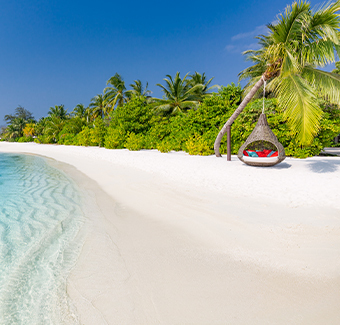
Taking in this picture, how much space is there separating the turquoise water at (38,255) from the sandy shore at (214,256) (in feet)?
0.59

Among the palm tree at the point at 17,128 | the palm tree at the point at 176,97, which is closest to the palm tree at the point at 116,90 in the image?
the palm tree at the point at 176,97

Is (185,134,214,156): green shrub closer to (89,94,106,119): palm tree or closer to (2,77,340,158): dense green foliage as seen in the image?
(2,77,340,158): dense green foliage

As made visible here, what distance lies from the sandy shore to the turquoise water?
0.18m

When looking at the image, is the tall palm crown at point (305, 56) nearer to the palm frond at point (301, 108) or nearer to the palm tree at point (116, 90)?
the palm frond at point (301, 108)

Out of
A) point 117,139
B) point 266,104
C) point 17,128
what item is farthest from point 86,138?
point 17,128

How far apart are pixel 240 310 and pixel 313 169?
6289 mm

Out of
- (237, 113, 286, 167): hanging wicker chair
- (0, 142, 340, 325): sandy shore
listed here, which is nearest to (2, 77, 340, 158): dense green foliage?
(237, 113, 286, 167): hanging wicker chair

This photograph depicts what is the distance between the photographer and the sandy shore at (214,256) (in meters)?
1.98

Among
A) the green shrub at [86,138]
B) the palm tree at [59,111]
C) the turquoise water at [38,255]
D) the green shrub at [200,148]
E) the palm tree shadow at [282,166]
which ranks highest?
the palm tree at [59,111]

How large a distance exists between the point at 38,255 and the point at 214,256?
248 cm

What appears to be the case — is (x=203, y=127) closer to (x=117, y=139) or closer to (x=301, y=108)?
(x=301, y=108)

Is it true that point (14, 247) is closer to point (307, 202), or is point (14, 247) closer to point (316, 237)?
point (316, 237)

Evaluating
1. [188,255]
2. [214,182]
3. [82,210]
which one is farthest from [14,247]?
[214,182]

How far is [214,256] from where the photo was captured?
288cm
